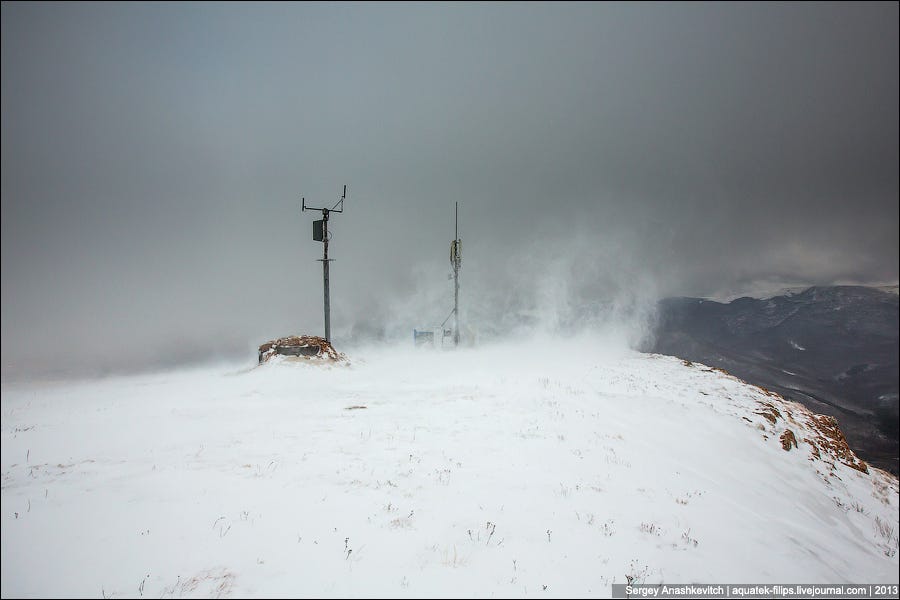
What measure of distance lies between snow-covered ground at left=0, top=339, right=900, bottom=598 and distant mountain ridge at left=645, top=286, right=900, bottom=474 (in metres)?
1.50

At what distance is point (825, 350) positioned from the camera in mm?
14758

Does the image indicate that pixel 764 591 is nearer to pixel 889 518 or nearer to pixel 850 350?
pixel 889 518

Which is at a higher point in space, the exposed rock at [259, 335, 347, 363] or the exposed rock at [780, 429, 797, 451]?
the exposed rock at [259, 335, 347, 363]

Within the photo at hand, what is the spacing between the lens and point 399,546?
15.0ft

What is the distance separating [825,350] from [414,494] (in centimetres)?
1886

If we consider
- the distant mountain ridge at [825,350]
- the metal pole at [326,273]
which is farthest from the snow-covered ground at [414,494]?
the metal pole at [326,273]

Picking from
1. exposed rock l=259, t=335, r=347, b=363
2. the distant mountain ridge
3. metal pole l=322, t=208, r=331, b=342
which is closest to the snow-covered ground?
the distant mountain ridge

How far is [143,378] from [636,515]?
70.4 ft

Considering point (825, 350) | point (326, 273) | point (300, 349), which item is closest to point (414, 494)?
point (300, 349)

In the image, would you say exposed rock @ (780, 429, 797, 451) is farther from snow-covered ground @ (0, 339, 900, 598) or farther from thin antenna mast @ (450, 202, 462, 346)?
thin antenna mast @ (450, 202, 462, 346)

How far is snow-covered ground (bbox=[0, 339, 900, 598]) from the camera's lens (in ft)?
13.3

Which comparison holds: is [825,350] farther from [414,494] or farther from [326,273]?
[326,273]

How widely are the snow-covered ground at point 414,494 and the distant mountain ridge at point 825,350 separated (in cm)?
150

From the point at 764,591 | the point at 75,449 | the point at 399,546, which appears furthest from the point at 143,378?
the point at 764,591
